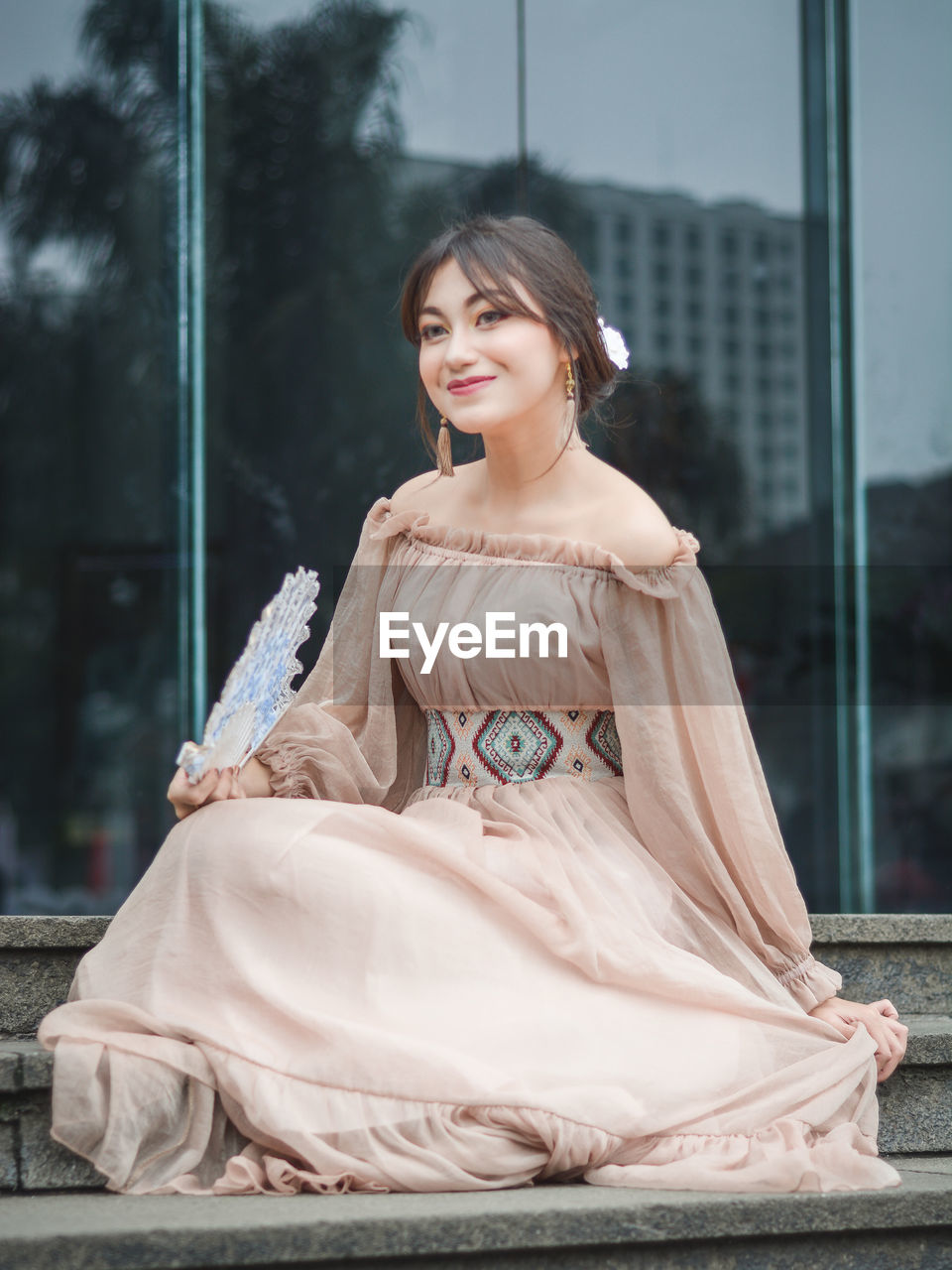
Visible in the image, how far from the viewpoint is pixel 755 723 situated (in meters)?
5.32

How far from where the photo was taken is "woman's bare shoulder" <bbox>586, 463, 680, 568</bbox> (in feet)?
7.52

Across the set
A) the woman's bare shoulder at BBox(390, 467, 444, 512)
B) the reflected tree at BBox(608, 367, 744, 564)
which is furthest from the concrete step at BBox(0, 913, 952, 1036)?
the reflected tree at BBox(608, 367, 744, 564)

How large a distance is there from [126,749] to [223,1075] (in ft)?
13.3

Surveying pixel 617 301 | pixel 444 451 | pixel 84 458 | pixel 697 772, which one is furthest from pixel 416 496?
pixel 84 458

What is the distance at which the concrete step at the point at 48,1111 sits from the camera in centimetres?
190

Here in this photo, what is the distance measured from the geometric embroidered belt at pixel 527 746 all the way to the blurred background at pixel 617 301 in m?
2.79

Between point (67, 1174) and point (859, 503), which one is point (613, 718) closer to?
point (67, 1174)

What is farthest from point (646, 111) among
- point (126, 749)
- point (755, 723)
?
point (126, 749)

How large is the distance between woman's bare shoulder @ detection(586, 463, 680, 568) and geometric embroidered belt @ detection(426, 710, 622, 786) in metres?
0.26

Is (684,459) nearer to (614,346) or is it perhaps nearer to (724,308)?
(724,308)

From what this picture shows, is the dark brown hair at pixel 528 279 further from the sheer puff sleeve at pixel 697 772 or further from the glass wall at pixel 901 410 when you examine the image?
the glass wall at pixel 901 410

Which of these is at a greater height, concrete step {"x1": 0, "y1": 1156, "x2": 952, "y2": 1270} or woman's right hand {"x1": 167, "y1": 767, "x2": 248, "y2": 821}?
woman's right hand {"x1": 167, "y1": 767, "x2": 248, "y2": 821}

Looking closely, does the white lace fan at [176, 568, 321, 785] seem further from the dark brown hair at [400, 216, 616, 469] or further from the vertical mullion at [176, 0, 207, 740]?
the vertical mullion at [176, 0, 207, 740]

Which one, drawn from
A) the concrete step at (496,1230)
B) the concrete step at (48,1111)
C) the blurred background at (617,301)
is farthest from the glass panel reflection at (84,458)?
the concrete step at (496,1230)
